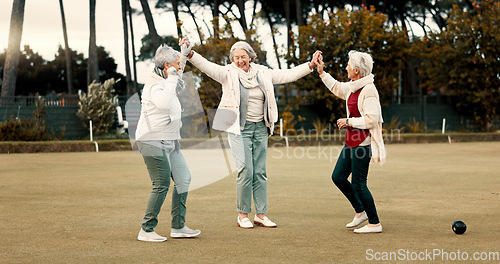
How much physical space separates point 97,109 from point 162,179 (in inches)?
699

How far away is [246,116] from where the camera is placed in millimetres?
6395

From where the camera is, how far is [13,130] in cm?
1992

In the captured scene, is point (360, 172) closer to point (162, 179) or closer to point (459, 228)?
point (459, 228)

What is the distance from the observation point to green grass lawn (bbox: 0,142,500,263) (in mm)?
5195

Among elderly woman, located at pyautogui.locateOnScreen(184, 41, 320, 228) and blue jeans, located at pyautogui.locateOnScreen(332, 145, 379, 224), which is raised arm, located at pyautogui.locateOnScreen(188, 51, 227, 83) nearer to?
elderly woman, located at pyautogui.locateOnScreen(184, 41, 320, 228)

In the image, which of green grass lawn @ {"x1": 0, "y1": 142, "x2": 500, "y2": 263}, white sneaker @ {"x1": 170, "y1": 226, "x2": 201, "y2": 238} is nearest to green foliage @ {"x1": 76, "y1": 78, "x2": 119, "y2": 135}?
green grass lawn @ {"x1": 0, "y1": 142, "x2": 500, "y2": 263}

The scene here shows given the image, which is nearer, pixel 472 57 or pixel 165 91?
pixel 165 91

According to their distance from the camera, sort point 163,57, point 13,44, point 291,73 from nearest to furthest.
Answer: point 163,57, point 291,73, point 13,44

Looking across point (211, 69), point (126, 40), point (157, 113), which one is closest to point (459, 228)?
point (211, 69)

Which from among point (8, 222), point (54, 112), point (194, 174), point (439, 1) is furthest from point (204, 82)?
point (439, 1)

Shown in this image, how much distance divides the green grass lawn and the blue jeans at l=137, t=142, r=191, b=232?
0.24m

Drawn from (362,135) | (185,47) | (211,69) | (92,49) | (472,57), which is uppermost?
(92,49)

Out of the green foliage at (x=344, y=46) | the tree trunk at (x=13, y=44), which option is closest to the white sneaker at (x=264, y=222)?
the green foliage at (x=344, y=46)

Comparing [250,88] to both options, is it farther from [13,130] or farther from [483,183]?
[13,130]
